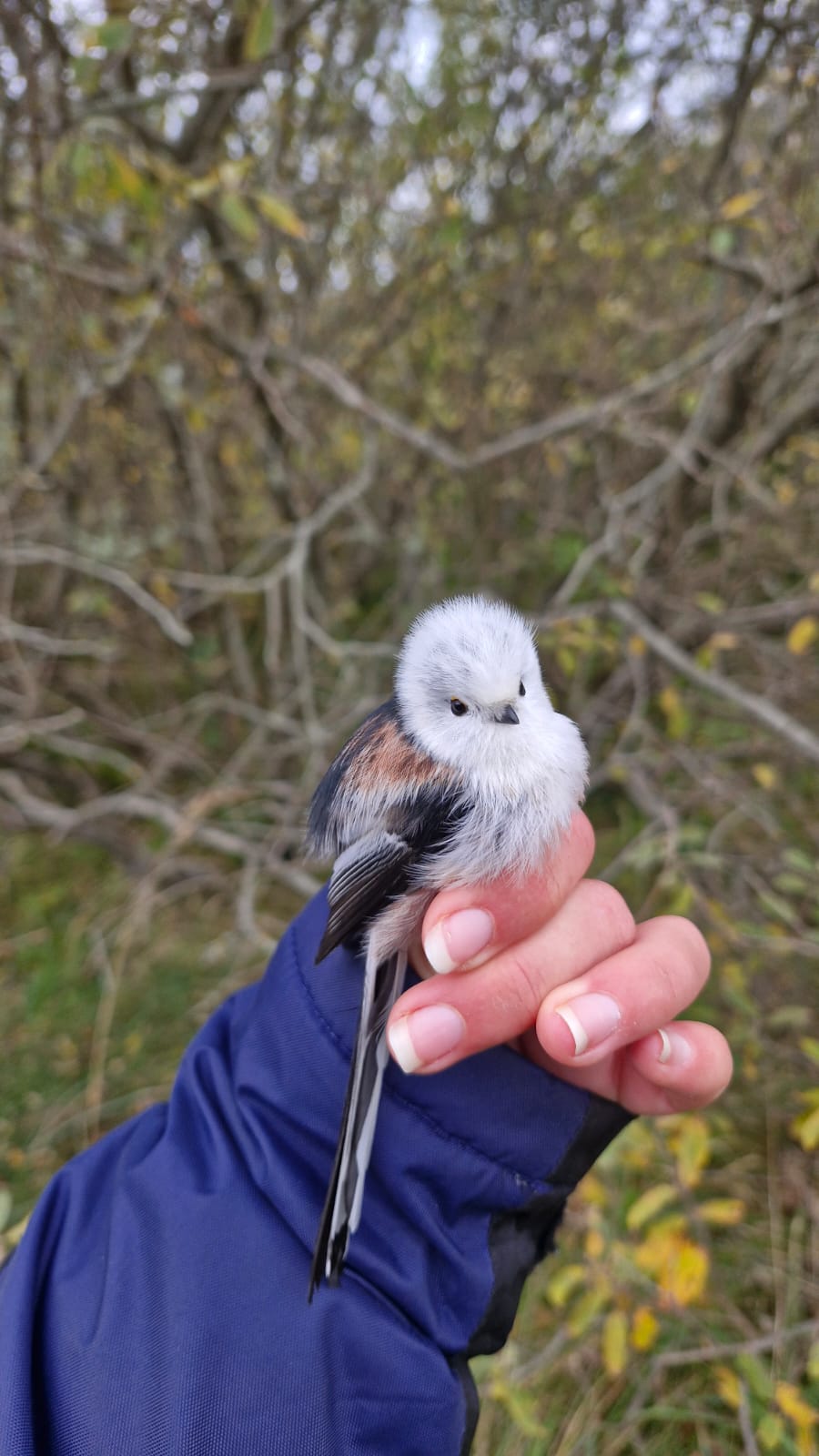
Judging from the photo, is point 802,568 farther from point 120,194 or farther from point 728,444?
point 120,194

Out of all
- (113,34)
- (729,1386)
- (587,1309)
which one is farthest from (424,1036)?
(113,34)

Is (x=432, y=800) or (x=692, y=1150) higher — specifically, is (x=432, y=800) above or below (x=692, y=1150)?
above

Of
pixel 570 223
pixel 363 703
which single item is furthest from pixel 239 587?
pixel 570 223

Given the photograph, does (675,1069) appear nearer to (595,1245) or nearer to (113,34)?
(595,1245)

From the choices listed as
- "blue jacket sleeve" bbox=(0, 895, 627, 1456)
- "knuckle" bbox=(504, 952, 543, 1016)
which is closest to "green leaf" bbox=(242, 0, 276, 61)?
"blue jacket sleeve" bbox=(0, 895, 627, 1456)

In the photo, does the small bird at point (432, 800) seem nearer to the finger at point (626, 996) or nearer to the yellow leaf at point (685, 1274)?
the finger at point (626, 996)

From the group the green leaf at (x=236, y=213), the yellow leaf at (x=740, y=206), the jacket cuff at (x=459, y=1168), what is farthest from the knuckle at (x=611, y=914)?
the yellow leaf at (x=740, y=206)

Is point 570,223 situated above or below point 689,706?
above
